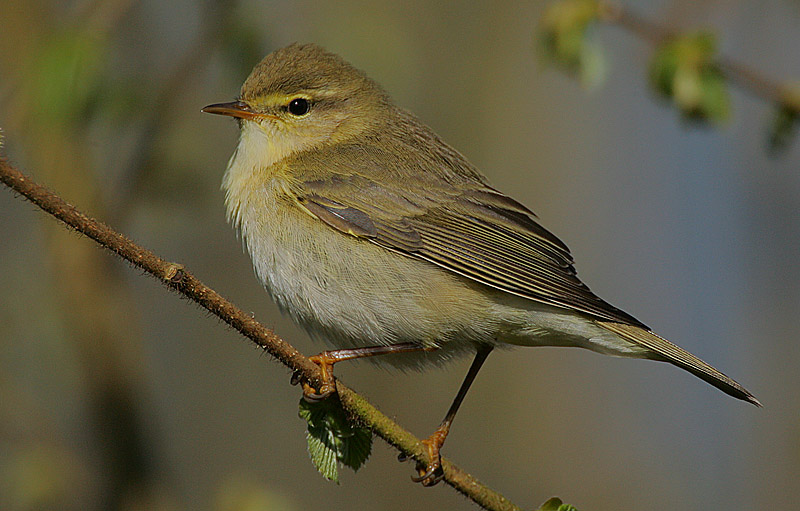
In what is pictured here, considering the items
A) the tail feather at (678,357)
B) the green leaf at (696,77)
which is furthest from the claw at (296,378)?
the green leaf at (696,77)

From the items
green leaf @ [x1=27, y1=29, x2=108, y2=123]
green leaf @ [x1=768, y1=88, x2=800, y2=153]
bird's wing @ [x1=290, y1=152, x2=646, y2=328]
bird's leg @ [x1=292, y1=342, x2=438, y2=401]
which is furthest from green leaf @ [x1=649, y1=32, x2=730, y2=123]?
green leaf @ [x1=27, y1=29, x2=108, y2=123]

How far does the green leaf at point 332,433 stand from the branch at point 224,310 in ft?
0.20

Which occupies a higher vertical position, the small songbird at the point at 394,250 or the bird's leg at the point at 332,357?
the small songbird at the point at 394,250

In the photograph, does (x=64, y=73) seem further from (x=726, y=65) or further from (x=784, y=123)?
(x=784, y=123)

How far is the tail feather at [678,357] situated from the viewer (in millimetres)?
3031

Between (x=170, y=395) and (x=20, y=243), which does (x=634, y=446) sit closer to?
(x=170, y=395)

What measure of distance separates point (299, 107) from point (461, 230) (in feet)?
3.19

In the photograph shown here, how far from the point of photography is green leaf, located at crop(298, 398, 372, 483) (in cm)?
267

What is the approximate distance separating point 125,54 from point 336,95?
1983 millimetres

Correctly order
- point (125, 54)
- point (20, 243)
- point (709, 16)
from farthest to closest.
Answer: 1. point (20, 243)
2. point (125, 54)
3. point (709, 16)

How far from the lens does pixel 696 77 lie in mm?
3438

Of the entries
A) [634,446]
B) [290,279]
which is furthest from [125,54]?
[634,446]

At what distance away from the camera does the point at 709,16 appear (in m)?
4.75

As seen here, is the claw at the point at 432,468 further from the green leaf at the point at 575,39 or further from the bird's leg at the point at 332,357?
the green leaf at the point at 575,39
